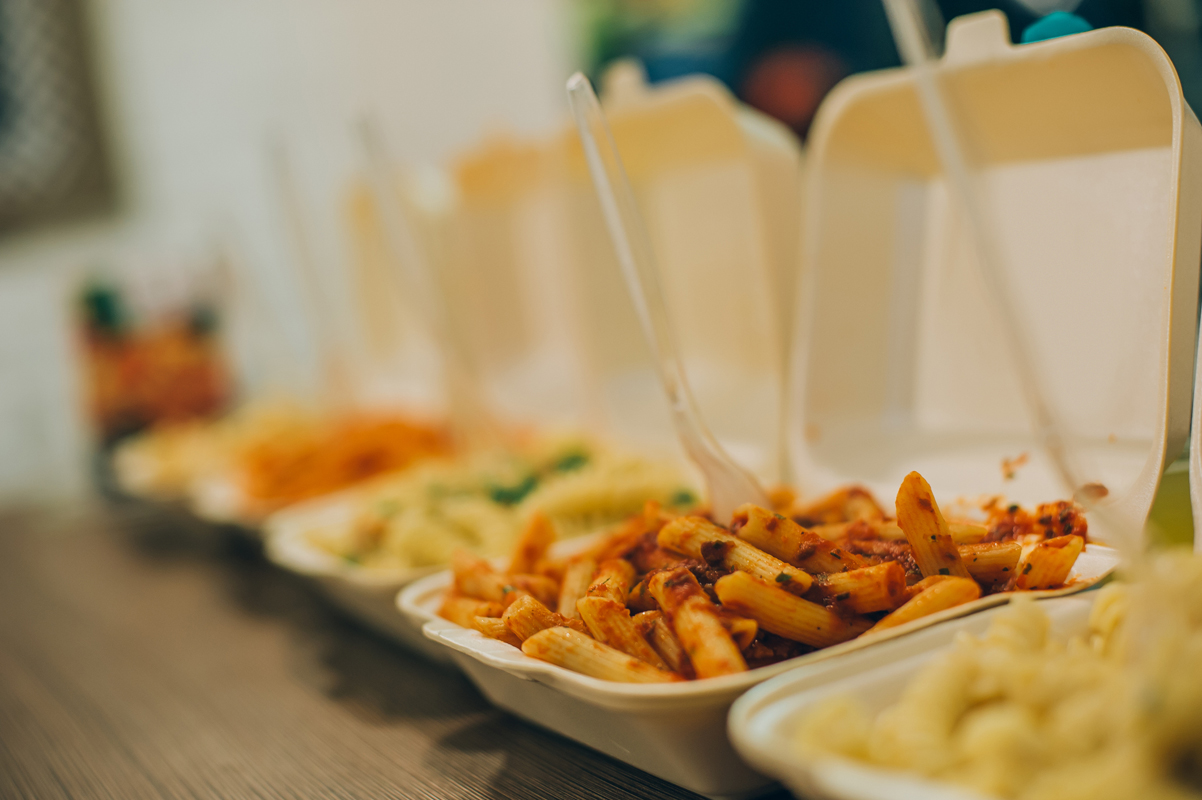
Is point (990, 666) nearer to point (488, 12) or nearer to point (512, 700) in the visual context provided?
point (512, 700)

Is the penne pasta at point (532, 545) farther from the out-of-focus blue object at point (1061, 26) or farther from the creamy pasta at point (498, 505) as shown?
the out-of-focus blue object at point (1061, 26)

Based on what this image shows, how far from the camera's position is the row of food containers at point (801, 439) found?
58 centimetres

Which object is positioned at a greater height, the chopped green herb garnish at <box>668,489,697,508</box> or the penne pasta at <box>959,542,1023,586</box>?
the penne pasta at <box>959,542,1023,586</box>

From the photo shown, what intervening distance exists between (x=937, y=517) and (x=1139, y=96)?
1.20ft

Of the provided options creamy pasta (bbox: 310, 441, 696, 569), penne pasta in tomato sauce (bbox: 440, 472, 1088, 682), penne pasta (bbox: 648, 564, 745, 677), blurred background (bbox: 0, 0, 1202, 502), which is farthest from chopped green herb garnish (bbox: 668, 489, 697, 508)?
blurred background (bbox: 0, 0, 1202, 502)

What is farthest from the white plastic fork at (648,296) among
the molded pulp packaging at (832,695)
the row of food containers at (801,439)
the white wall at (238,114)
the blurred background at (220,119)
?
the white wall at (238,114)

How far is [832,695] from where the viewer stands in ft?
1.55

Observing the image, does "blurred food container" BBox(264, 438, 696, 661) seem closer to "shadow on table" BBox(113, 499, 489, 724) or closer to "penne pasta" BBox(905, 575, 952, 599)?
"shadow on table" BBox(113, 499, 489, 724)

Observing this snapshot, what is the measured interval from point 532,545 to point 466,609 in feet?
0.38

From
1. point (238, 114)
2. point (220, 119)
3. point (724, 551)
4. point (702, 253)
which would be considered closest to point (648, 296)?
point (724, 551)

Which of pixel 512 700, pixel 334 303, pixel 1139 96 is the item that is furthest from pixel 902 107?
pixel 334 303

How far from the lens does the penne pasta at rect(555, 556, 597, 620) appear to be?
70cm

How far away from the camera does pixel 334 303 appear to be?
258 cm

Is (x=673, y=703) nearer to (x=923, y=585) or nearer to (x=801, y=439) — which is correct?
(x=923, y=585)
